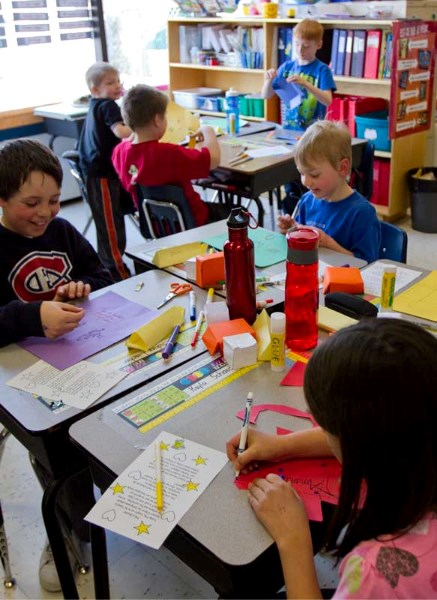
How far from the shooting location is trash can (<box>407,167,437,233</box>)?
3.89 meters

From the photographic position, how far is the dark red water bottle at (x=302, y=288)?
1343 mm

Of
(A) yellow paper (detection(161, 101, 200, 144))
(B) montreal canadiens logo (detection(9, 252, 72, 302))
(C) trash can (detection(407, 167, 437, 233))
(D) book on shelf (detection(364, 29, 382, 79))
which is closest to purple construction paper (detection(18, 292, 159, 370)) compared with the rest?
(B) montreal canadiens logo (detection(9, 252, 72, 302))

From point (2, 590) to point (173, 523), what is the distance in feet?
3.25

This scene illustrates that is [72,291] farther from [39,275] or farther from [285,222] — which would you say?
[285,222]

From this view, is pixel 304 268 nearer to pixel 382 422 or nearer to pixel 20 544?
pixel 382 422

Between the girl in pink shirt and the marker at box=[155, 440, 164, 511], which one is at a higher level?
the girl in pink shirt

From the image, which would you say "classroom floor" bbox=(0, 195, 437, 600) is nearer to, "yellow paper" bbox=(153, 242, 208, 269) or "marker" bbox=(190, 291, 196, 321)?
"marker" bbox=(190, 291, 196, 321)

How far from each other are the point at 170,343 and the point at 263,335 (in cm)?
22

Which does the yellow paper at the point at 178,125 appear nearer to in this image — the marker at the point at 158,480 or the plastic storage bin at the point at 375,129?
the plastic storage bin at the point at 375,129

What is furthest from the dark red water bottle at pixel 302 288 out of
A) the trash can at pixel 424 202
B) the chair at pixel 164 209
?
the trash can at pixel 424 202

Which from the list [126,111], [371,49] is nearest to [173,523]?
[126,111]

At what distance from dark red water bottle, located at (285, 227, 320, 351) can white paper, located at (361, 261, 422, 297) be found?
0.29 meters

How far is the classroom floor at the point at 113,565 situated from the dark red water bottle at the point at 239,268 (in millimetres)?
690

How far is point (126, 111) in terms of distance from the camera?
2674 mm
